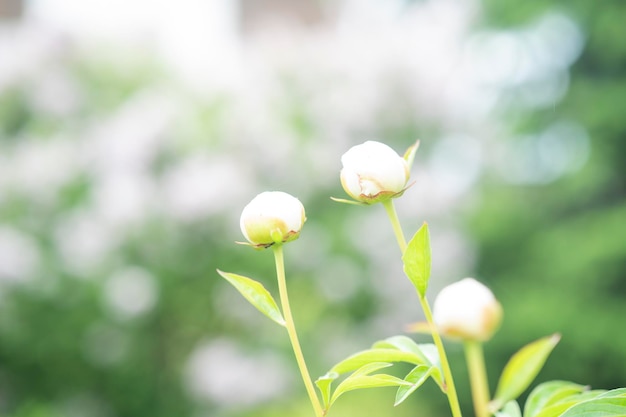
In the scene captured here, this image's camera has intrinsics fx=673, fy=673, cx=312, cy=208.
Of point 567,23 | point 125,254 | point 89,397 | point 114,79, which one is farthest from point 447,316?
point 114,79

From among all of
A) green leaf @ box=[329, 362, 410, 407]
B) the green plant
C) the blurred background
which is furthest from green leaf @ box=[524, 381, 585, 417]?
the blurred background

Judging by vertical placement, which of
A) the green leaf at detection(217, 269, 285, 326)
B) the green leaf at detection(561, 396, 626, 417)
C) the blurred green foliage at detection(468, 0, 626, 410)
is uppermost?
the green leaf at detection(217, 269, 285, 326)

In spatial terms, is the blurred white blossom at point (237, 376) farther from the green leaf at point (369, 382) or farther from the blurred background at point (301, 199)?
the green leaf at point (369, 382)

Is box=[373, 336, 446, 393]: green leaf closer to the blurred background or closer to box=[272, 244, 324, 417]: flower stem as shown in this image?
box=[272, 244, 324, 417]: flower stem

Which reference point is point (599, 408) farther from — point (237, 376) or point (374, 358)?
point (237, 376)

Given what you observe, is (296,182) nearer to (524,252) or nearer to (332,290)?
(332,290)
